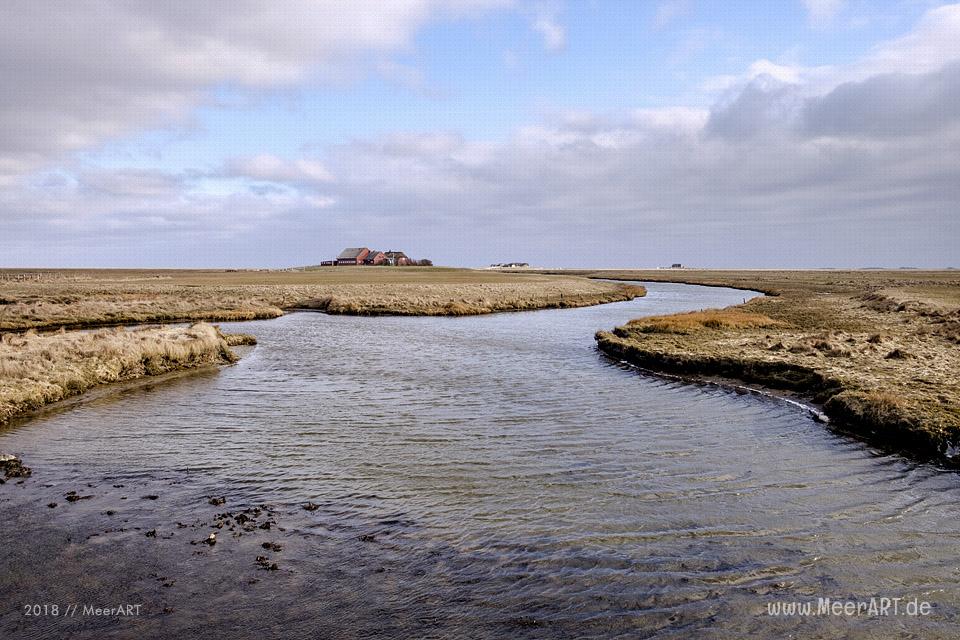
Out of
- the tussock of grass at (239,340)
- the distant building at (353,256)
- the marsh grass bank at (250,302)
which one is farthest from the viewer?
the distant building at (353,256)

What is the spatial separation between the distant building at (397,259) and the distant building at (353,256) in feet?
19.6

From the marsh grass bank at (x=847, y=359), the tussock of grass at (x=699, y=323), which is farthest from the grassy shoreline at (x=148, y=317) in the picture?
the tussock of grass at (x=699, y=323)

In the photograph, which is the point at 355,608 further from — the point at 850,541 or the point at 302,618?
the point at 850,541

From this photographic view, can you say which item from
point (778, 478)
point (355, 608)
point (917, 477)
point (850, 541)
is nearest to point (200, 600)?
point (355, 608)

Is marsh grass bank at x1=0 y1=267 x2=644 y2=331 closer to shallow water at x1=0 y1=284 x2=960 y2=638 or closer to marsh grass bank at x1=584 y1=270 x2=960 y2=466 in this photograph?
marsh grass bank at x1=584 y1=270 x2=960 y2=466

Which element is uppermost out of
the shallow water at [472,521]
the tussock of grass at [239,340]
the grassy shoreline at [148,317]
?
the grassy shoreline at [148,317]

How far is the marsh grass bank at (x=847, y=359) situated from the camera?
13.7 metres

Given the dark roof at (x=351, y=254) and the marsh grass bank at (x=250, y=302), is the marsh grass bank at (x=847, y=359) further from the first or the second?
the dark roof at (x=351, y=254)

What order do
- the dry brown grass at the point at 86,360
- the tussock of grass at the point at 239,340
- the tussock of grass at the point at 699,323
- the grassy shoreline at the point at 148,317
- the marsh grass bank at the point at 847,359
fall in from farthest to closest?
the tussock of grass at the point at 699,323
the tussock of grass at the point at 239,340
the grassy shoreline at the point at 148,317
the dry brown grass at the point at 86,360
the marsh grass bank at the point at 847,359

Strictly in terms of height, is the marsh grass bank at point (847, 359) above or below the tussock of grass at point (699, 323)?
below

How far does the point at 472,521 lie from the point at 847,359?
18.1 metres

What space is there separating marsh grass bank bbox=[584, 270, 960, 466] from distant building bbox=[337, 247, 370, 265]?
136 m

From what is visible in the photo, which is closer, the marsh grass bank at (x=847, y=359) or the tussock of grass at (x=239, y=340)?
the marsh grass bank at (x=847, y=359)

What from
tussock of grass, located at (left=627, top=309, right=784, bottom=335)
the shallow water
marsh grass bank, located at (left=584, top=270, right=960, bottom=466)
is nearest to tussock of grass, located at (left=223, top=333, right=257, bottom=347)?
the shallow water
